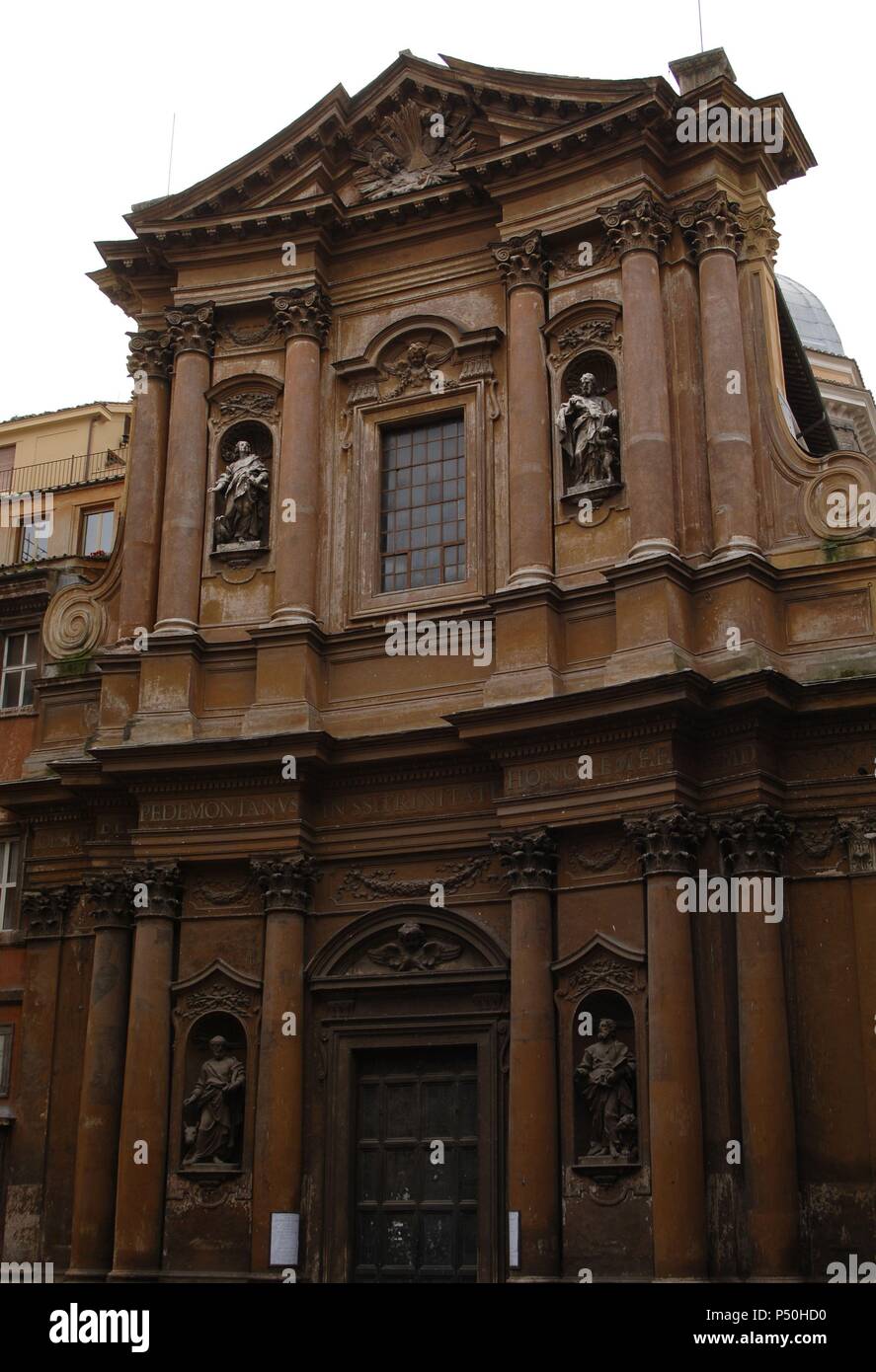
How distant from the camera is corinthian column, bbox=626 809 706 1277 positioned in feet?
45.2

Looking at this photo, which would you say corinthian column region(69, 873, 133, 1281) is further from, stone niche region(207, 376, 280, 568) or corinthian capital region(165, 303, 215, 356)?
corinthian capital region(165, 303, 215, 356)

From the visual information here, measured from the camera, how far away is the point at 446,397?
1825cm

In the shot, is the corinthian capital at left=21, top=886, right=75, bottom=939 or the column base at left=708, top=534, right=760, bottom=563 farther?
the corinthian capital at left=21, top=886, right=75, bottom=939

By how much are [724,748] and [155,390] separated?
28.0 feet

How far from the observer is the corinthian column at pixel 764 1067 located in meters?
13.6

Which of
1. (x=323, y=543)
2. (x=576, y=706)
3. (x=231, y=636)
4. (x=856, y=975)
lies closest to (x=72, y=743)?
(x=231, y=636)

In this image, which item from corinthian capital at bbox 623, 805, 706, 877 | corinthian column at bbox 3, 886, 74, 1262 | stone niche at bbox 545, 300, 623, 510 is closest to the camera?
corinthian capital at bbox 623, 805, 706, 877

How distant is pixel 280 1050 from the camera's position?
16078 mm

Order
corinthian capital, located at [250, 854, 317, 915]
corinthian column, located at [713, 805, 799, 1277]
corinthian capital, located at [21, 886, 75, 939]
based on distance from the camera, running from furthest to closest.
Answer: corinthian capital, located at [21, 886, 75, 939] → corinthian capital, located at [250, 854, 317, 915] → corinthian column, located at [713, 805, 799, 1277]

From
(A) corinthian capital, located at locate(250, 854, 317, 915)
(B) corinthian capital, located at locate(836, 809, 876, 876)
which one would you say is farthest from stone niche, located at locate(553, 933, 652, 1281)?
(A) corinthian capital, located at locate(250, 854, 317, 915)

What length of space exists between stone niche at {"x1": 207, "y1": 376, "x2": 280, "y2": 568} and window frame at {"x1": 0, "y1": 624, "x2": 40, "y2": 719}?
3373 millimetres

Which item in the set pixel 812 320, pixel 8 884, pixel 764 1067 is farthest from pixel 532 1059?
pixel 812 320

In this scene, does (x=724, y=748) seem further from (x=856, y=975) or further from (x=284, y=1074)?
(x=284, y=1074)

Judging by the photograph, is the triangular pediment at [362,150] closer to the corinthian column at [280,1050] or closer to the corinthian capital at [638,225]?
the corinthian capital at [638,225]
